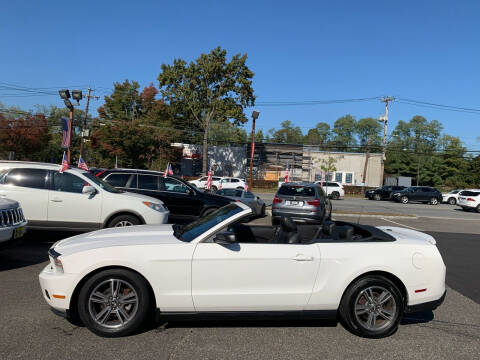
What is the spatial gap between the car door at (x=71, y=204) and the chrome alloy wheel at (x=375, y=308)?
19.6ft

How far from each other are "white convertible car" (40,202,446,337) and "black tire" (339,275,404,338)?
11mm

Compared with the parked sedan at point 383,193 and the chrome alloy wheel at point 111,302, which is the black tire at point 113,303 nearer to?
the chrome alloy wheel at point 111,302

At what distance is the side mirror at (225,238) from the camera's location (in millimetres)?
3928

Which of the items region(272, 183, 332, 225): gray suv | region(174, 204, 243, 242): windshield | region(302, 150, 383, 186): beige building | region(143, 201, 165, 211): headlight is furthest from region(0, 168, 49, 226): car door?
region(302, 150, 383, 186): beige building

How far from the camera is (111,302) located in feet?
12.8

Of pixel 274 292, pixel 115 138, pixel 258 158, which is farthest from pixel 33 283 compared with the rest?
pixel 258 158

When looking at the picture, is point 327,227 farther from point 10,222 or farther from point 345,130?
point 345,130

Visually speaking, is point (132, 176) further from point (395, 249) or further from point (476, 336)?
point (476, 336)

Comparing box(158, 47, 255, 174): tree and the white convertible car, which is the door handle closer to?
the white convertible car

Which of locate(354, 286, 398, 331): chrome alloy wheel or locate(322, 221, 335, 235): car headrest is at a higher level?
locate(322, 221, 335, 235): car headrest

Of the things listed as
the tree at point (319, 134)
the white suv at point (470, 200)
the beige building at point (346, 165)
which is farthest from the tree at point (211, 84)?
the tree at point (319, 134)

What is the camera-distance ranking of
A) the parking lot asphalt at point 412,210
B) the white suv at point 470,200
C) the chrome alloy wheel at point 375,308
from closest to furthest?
the chrome alloy wheel at point 375,308, the parking lot asphalt at point 412,210, the white suv at point 470,200

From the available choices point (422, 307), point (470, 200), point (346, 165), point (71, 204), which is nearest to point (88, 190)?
point (71, 204)

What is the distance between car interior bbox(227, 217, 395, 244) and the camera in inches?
172
